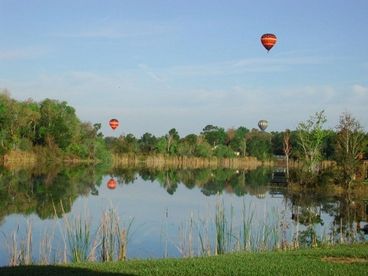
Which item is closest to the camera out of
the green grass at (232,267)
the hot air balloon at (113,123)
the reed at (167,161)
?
the green grass at (232,267)

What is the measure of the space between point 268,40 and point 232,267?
11.8 meters

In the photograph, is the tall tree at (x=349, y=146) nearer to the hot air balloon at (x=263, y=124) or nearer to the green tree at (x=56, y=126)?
the hot air balloon at (x=263, y=124)

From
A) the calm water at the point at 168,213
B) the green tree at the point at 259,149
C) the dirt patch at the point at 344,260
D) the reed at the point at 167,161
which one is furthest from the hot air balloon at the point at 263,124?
the dirt patch at the point at 344,260

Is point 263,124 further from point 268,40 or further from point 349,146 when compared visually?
point 268,40

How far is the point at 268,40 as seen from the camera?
17.5m

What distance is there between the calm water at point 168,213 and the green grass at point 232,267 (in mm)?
1845

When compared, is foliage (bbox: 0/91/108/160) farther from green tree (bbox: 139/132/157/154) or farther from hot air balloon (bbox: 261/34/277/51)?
hot air balloon (bbox: 261/34/277/51)

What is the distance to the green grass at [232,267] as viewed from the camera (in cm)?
666

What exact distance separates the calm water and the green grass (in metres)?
1.84

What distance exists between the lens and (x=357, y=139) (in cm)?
2469

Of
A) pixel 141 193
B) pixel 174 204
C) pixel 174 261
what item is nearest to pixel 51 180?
pixel 141 193

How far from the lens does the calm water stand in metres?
11.1

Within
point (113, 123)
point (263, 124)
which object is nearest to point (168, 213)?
point (263, 124)

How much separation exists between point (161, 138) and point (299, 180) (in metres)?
33.8
